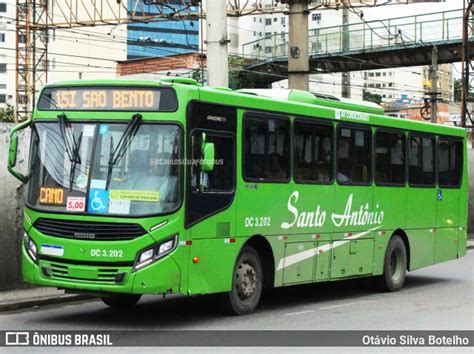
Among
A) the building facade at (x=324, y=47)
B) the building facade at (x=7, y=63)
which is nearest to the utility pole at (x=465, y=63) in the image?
the building facade at (x=324, y=47)

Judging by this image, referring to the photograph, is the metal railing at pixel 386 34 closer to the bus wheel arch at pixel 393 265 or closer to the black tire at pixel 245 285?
the bus wheel arch at pixel 393 265

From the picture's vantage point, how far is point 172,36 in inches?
5039

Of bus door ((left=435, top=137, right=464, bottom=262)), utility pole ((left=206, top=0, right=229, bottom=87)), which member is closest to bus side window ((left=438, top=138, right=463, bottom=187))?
bus door ((left=435, top=137, right=464, bottom=262))

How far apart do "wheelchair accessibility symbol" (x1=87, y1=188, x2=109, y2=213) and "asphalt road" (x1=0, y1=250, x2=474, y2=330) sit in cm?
153

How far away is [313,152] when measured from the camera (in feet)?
43.1

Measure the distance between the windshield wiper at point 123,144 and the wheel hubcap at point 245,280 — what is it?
2.44 m

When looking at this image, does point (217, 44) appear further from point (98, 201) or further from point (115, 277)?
point (115, 277)

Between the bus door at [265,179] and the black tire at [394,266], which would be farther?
the black tire at [394,266]

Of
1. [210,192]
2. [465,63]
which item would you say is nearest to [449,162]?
[210,192]

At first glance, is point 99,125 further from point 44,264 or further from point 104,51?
point 104,51

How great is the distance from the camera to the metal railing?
4053cm

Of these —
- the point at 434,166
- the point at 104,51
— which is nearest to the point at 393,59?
the point at 434,166

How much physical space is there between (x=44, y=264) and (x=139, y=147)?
192cm

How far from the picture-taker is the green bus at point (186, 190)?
10.1m
